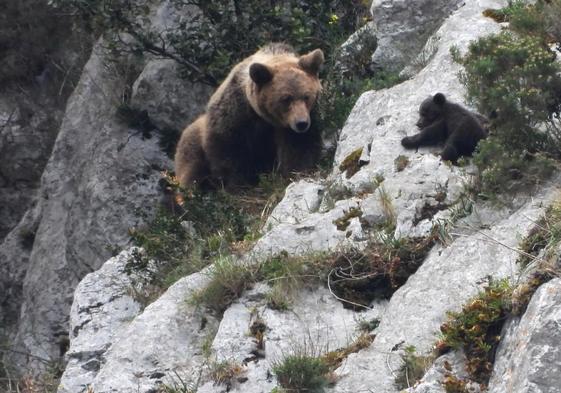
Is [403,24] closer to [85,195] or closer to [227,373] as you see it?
[85,195]

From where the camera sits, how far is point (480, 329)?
21.0 feet

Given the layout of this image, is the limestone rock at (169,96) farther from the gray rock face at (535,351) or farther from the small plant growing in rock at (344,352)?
the gray rock face at (535,351)

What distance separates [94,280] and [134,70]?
18.0 ft

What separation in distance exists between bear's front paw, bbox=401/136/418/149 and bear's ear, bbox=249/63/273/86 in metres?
2.53

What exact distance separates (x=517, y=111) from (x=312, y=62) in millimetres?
3975

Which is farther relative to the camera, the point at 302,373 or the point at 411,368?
the point at 302,373

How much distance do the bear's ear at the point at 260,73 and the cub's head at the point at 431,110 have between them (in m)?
2.38

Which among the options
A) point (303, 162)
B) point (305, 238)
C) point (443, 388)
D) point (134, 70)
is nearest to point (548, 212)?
point (443, 388)

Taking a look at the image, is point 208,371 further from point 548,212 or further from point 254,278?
point 548,212

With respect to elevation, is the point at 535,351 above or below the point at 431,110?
above

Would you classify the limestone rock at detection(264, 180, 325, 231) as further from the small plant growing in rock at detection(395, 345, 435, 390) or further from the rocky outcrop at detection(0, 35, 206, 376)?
the rocky outcrop at detection(0, 35, 206, 376)

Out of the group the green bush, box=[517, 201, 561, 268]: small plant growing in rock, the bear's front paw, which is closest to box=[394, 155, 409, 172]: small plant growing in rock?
the bear's front paw

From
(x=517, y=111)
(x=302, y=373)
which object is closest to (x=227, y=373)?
(x=302, y=373)

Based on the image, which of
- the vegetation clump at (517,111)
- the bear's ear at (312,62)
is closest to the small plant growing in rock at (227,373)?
the vegetation clump at (517,111)
